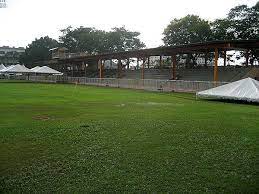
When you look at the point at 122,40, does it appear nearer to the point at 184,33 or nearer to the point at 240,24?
the point at 184,33

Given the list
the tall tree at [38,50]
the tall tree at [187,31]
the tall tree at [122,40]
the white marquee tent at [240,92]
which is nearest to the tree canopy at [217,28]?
the tall tree at [187,31]

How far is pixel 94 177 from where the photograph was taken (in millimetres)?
5820

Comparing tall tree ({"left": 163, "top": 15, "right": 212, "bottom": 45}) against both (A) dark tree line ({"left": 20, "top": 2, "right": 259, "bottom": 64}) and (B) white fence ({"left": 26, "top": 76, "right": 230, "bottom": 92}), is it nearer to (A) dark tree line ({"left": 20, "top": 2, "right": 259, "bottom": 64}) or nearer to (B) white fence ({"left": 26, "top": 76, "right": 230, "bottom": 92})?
(A) dark tree line ({"left": 20, "top": 2, "right": 259, "bottom": 64})

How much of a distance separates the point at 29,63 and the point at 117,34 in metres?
31.5

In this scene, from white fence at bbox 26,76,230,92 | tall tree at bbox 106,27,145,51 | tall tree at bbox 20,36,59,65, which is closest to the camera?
white fence at bbox 26,76,230,92

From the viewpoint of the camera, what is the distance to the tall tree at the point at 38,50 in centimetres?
8931

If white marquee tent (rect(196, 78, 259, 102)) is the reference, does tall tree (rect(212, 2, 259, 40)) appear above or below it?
above

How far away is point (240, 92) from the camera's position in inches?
822

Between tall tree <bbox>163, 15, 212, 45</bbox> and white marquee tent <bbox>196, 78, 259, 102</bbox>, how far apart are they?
2595cm

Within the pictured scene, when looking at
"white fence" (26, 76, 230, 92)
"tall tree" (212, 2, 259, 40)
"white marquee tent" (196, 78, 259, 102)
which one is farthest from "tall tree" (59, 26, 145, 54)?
"white marquee tent" (196, 78, 259, 102)

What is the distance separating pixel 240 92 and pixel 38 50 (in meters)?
76.4

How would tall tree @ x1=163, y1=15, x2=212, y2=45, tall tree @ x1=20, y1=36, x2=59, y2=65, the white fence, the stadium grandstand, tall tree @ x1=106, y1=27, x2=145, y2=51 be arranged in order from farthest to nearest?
tall tree @ x1=20, y1=36, x2=59, y2=65 → tall tree @ x1=106, y1=27, x2=145, y2=51 → tall tree @ x1=163, y1=15, x2=212, y2=45 → the stadium grandstand → the white fence

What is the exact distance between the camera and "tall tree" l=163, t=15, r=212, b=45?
47.4 meters

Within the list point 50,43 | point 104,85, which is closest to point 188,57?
point 104,85
